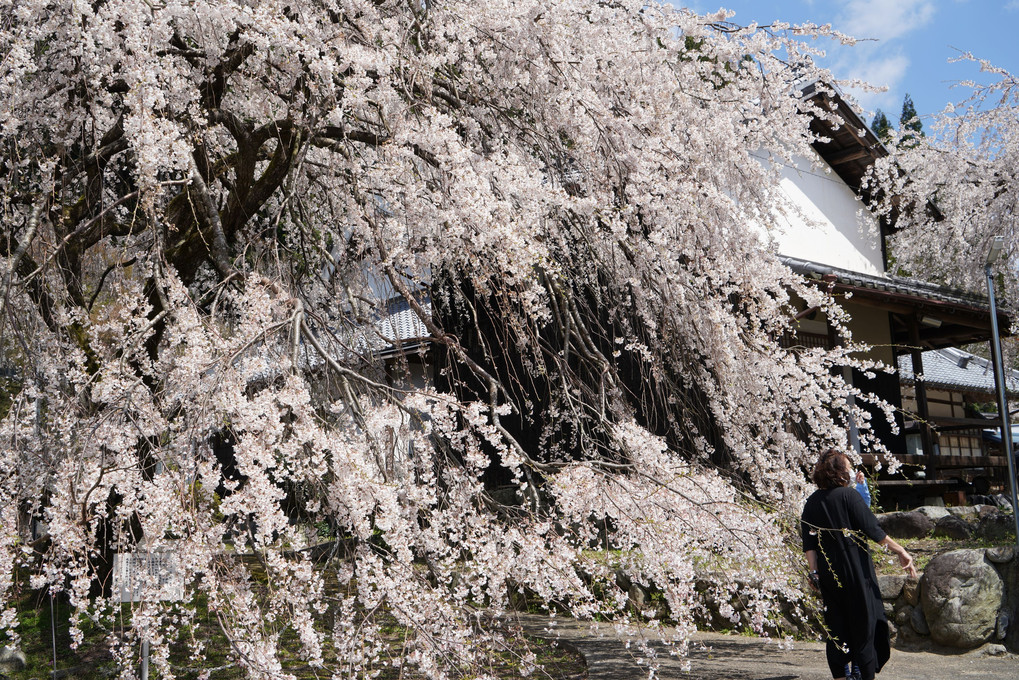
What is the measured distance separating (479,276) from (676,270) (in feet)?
5.23

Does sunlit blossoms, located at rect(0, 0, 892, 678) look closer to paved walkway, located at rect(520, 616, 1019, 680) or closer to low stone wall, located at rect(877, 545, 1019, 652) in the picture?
paved walkway, located at rect(520, 616, 1019, 680)

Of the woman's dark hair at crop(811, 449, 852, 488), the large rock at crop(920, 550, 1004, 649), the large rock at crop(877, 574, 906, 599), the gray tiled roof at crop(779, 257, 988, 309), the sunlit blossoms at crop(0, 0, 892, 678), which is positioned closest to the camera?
the sunlit blossoms at crop(0, 0, 892, 678)

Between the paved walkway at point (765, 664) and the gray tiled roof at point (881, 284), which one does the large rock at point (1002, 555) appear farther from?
the gray tiled roof at point (881, 284)

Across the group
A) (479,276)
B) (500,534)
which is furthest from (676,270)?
(500,534)

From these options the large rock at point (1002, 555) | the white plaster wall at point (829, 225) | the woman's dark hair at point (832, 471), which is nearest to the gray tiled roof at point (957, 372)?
the white plaster wall at point (829, 225)

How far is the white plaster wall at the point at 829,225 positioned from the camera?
45.8 feet

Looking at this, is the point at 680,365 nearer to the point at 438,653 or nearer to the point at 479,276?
the point at 479,276

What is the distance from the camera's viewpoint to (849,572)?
4711 mm

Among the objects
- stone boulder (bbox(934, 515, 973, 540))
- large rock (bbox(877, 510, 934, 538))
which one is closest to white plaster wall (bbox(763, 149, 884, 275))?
large rock (bbox(877, 510, 934, 538))

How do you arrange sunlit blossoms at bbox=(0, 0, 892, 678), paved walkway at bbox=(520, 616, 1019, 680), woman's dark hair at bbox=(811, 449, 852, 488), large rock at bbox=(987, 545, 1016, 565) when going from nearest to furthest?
sunlit blossoms at bbox=(0, 0, 892, 678), woman's dark hair at bbox=(811, 449, 852, 488), paved walkway at bbox=(520, 616, 1019, 680), large rock at bbox=(987, 545, 1016, 565)

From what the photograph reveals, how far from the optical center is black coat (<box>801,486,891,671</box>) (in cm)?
466

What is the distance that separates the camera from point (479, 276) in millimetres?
4734

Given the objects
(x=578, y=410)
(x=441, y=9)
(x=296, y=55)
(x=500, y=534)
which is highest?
(x=441, y=9)

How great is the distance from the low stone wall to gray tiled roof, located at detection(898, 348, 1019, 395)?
884 cm
